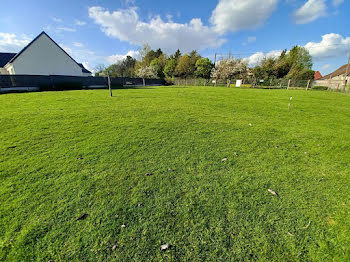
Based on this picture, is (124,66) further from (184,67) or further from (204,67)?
(204,67)

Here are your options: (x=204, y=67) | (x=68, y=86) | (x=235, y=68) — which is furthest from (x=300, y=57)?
(x=68, y=86)

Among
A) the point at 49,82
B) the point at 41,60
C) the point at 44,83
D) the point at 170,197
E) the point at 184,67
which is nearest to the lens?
Answer: the point at 170,197

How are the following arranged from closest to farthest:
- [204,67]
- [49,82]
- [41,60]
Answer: [49,82] → [41,60] → [204,67]

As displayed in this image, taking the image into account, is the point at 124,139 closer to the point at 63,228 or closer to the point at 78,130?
the point at 78,130

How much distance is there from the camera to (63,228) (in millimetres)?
1726

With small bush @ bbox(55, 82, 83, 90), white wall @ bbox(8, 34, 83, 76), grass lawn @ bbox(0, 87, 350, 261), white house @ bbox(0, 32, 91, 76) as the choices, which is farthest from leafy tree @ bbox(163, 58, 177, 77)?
grass lawn @ bbox(0, 87, 350, 261)

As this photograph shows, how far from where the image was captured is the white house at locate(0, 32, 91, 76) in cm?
2108

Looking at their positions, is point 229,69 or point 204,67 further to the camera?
point 204,67

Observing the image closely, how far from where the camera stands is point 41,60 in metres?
22.5

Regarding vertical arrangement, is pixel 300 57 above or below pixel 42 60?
above

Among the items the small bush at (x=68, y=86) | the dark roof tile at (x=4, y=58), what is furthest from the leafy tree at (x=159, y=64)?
the dark roof tile at (x=4, y=58)

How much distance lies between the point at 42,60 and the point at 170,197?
29.6 m

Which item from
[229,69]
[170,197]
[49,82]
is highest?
[229,69]

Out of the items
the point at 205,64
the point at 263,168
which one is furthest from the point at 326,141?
the point at 205,64
